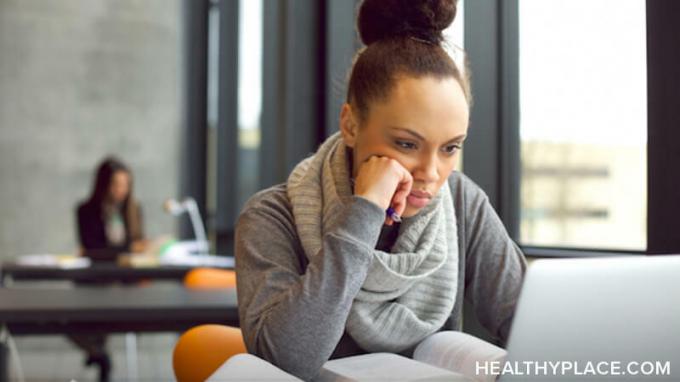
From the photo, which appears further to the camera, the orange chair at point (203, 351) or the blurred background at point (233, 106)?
the orange chair at point (203, 351)

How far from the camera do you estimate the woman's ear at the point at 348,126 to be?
3.49 feet

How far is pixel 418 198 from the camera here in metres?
1.03

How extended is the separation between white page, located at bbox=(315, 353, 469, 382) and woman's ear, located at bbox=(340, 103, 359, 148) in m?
0.26

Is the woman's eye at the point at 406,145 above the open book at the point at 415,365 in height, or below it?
above

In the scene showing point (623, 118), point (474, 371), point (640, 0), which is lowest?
point (474, 371)

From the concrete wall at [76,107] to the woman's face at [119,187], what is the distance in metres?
0.85

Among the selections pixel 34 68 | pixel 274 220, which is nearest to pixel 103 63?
pixel 34 68

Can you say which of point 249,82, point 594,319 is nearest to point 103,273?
point 249,82

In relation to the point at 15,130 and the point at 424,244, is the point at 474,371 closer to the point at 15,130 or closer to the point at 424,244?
the point at 424,244

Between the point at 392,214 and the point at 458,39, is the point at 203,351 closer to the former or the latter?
the point at 392,214

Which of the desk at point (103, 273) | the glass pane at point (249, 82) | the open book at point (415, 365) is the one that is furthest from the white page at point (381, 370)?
the desk at point (103, 273)

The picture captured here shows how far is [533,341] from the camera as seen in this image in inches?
27.3

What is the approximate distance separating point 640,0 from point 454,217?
1.15ft

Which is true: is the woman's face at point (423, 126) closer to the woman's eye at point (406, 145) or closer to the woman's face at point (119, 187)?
the woman's eye at point (406, 145)
